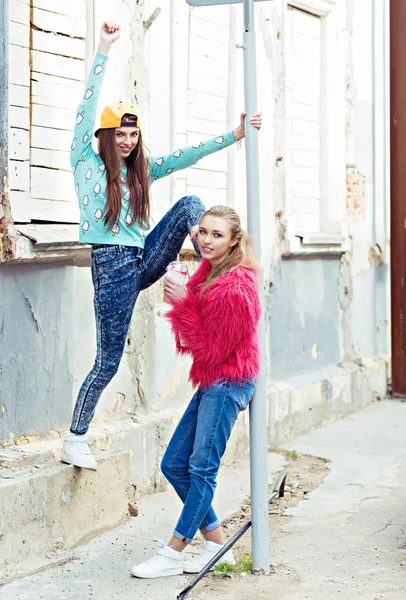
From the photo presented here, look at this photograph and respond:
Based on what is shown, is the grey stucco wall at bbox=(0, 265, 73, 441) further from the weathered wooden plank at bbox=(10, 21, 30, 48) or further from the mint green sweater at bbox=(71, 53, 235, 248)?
the weathered wooden plank at bbox=(10, 21, 30, 48)

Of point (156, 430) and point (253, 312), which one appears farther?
point (156, 430)

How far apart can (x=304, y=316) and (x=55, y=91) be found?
3.55 metres

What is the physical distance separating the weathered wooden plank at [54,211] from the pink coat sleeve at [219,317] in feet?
3.77

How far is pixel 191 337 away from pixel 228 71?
3316 mm

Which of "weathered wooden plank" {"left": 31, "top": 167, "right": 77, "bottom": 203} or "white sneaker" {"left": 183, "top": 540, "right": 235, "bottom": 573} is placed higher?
"weathered wooden plank" {"left": 31, "top": 167, "right": 77, "bottom": 203}

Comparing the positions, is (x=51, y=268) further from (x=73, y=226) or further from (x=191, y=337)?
(x=191, y=337)

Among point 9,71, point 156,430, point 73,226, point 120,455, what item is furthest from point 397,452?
point 9,71

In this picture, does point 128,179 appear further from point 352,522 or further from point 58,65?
point 352,522

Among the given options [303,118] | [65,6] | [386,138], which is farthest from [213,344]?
[386,138]

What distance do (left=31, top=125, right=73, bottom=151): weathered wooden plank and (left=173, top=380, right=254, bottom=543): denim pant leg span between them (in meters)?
1.65

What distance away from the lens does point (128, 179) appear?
4805mm

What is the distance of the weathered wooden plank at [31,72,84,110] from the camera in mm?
5184

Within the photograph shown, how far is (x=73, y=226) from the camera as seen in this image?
Result: 540 centimetres

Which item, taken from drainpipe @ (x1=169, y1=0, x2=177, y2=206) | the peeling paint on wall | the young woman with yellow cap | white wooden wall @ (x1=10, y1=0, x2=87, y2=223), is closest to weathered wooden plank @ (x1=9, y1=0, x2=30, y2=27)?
white wooden wall @ (x1=10, y1=0, x2=87, y2=223)
